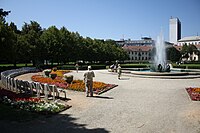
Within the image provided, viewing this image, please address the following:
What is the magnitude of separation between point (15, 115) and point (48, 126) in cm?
177

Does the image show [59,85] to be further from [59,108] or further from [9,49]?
[9,49]

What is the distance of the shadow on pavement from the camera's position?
7.23 m

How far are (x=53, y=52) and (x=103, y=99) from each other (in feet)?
113

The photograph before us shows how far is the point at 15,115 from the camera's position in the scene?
875cm

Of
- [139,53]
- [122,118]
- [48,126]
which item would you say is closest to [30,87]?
[48,126]

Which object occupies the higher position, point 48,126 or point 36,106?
point 36,106

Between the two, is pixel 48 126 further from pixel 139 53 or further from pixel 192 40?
pixel 192 40

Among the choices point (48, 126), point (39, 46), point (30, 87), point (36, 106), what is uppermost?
point (39, 46)

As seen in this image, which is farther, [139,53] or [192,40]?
[192,40]

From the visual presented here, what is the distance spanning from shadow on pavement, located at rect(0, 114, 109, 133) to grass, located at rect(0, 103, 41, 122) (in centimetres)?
26

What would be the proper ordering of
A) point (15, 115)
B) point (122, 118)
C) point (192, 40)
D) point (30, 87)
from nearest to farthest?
point (122, 118) < point (15, 115) < point (30, 87) < point (192, 40)

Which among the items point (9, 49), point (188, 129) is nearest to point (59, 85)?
point (188, 129)

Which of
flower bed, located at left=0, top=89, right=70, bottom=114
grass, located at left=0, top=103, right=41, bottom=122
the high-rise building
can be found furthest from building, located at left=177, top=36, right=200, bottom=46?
grass, located at left=0, top=103, right=41, bottom=122

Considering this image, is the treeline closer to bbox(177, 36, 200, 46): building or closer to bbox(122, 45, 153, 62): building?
bbox(122, 45, 153, 62): building
